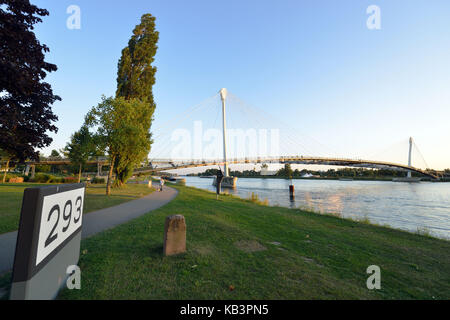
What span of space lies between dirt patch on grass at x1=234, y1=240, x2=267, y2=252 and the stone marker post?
A: 1558 mm

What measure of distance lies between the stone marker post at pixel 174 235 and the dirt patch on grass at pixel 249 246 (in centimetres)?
156

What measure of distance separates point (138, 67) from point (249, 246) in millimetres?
24156

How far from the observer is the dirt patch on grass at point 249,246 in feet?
16.4

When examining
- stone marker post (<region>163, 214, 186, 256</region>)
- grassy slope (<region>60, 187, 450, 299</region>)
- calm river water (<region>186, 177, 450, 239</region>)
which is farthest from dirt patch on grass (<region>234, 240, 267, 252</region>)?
calm river water (<region>186, 177, 450, 239</region>)

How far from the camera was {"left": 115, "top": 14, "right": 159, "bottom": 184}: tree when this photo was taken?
2214 centimetres

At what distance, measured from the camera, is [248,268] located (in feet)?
12.7

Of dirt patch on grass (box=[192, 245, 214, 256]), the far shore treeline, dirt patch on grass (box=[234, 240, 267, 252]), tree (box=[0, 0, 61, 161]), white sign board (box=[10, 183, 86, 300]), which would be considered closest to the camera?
white sign board (box=[10, 183, 86, 300])
